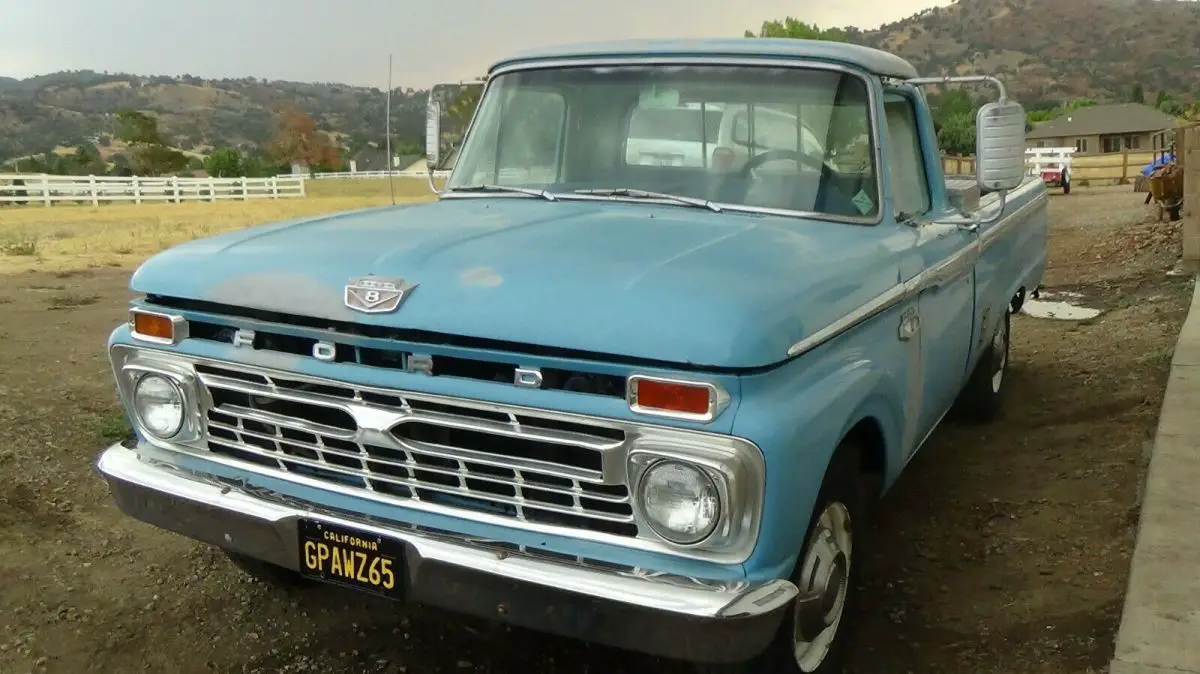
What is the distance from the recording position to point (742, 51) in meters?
3.62

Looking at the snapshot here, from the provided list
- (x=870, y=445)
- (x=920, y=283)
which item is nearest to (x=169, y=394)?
(x=870, y=445)

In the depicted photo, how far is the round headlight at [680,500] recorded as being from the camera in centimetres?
229

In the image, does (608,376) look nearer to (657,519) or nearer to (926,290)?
(657,519)

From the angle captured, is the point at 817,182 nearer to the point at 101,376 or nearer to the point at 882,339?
the point at 882,339

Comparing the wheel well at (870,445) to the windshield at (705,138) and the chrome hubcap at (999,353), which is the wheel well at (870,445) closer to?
the windshield at (705,138)

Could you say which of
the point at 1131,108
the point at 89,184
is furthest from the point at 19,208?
the point at 1131,108

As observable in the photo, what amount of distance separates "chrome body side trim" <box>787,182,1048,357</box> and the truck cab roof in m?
0.62

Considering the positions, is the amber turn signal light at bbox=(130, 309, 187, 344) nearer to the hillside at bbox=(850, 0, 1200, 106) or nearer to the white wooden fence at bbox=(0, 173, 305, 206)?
the white wooden fence at bbox=(0, 173, 305, 206)

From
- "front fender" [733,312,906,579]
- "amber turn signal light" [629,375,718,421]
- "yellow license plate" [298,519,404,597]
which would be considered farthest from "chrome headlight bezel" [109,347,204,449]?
"front fender" [733,312,906,579]

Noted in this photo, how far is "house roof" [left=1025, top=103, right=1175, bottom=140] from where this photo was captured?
60969 mm

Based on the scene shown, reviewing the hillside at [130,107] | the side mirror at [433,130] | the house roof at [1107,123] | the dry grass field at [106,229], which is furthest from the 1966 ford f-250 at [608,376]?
the hillside at [130,107]

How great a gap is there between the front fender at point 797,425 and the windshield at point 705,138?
806 mm

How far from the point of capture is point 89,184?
33.8m

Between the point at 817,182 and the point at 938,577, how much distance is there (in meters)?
1.53
